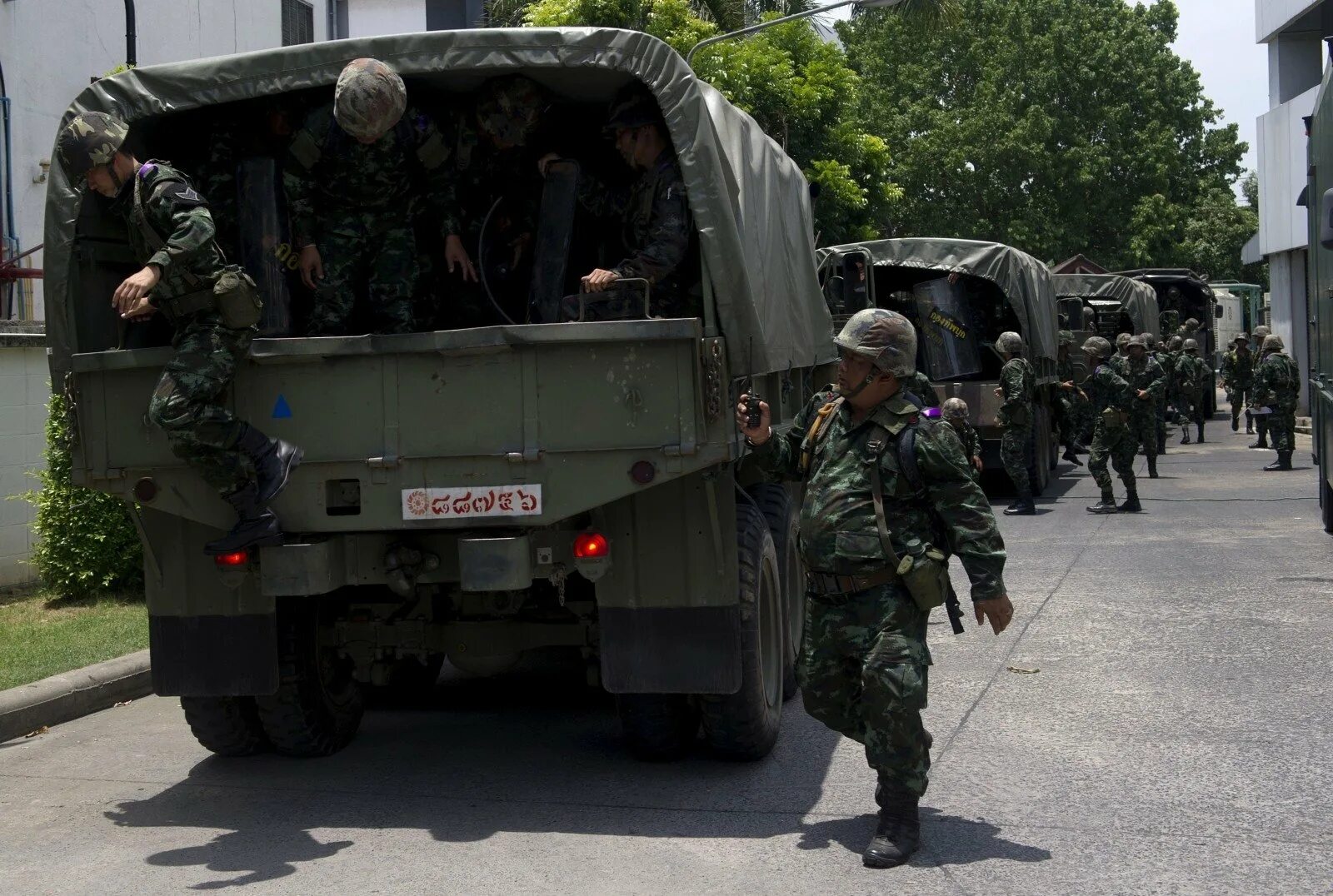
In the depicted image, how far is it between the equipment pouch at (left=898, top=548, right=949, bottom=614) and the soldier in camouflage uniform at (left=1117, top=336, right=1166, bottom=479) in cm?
1141

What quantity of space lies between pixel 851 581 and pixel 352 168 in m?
Result: 2.75

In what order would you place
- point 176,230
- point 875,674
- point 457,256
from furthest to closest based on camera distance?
point 457,256 → point 176,230 → point 875,674

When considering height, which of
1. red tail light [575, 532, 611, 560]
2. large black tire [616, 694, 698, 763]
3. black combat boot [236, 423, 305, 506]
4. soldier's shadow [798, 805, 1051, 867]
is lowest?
soldier's shadow [798, 805, 1051, 867]

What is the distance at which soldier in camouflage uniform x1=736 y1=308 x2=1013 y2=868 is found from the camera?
5289 millimetres

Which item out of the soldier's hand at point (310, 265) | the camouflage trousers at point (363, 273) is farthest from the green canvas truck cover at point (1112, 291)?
the soldier's hand at point (310, 265)

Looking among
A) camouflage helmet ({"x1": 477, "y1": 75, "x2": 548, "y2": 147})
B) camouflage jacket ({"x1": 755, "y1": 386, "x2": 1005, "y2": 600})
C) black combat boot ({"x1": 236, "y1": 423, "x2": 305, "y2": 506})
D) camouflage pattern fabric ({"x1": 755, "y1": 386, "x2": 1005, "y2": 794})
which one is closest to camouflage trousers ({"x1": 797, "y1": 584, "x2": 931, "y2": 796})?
camouflage pattern fabric ({"x1": 755, "y1": 386, "x2": 1005, "y2": 794})

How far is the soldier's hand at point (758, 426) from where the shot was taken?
561 centimetres

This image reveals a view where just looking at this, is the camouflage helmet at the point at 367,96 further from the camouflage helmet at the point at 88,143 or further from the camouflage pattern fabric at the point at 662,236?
the camouflage pattern fabric at the point at 662,236

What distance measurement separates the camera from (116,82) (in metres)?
6.16

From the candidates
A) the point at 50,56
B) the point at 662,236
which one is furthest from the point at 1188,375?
the point at 662,236

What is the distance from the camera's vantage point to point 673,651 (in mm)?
6035

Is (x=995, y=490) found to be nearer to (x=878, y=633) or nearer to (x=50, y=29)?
(x=50, y=29)

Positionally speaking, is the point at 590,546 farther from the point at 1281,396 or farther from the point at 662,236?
the point at 1281,396

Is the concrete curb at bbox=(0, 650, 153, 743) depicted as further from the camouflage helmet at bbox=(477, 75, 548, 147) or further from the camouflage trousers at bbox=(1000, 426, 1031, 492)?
the camouflage trousers at bbox=(1000, 426, 1031, 492)
